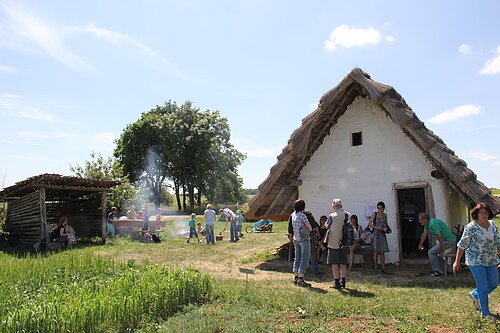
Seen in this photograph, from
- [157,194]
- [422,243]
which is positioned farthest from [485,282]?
[157,194]

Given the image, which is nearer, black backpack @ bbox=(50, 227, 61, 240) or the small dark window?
the small dark window

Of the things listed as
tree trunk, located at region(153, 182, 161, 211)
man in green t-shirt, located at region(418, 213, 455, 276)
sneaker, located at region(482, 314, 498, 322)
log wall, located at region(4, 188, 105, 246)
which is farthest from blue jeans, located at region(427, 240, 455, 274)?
tree trunk, located at region(153, 182, 161, 211)

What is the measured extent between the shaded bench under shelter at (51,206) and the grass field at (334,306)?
7445mm

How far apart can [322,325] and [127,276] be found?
302 centimetres

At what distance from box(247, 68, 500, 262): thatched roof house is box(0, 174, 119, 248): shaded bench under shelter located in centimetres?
728

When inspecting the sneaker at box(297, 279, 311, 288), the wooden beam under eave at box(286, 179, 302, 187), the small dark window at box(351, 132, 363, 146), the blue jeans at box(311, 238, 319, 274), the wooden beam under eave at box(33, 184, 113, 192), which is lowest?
the sneaker at box(297, 279, 311, 288)

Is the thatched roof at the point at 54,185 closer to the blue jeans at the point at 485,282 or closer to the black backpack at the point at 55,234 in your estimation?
the black backpack at the point at 55,234

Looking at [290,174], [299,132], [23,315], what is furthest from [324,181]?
[23,315]

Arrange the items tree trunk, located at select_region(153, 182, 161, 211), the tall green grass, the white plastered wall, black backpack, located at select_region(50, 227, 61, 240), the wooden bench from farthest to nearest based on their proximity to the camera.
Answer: tree trunk, located at select_region(153, 182, 161, 211) < black backpack, located at select_region(50, 227, 61, 240) < the white plastered wall < the wooden bench < the tall green grass

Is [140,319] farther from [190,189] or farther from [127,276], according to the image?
[190,189]

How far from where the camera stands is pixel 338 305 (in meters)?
5.82

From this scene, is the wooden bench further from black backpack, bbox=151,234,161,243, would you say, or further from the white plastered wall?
black backpack, bbox=151,234,161,243

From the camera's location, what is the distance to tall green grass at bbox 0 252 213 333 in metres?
4.46

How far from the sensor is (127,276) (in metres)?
6.18
